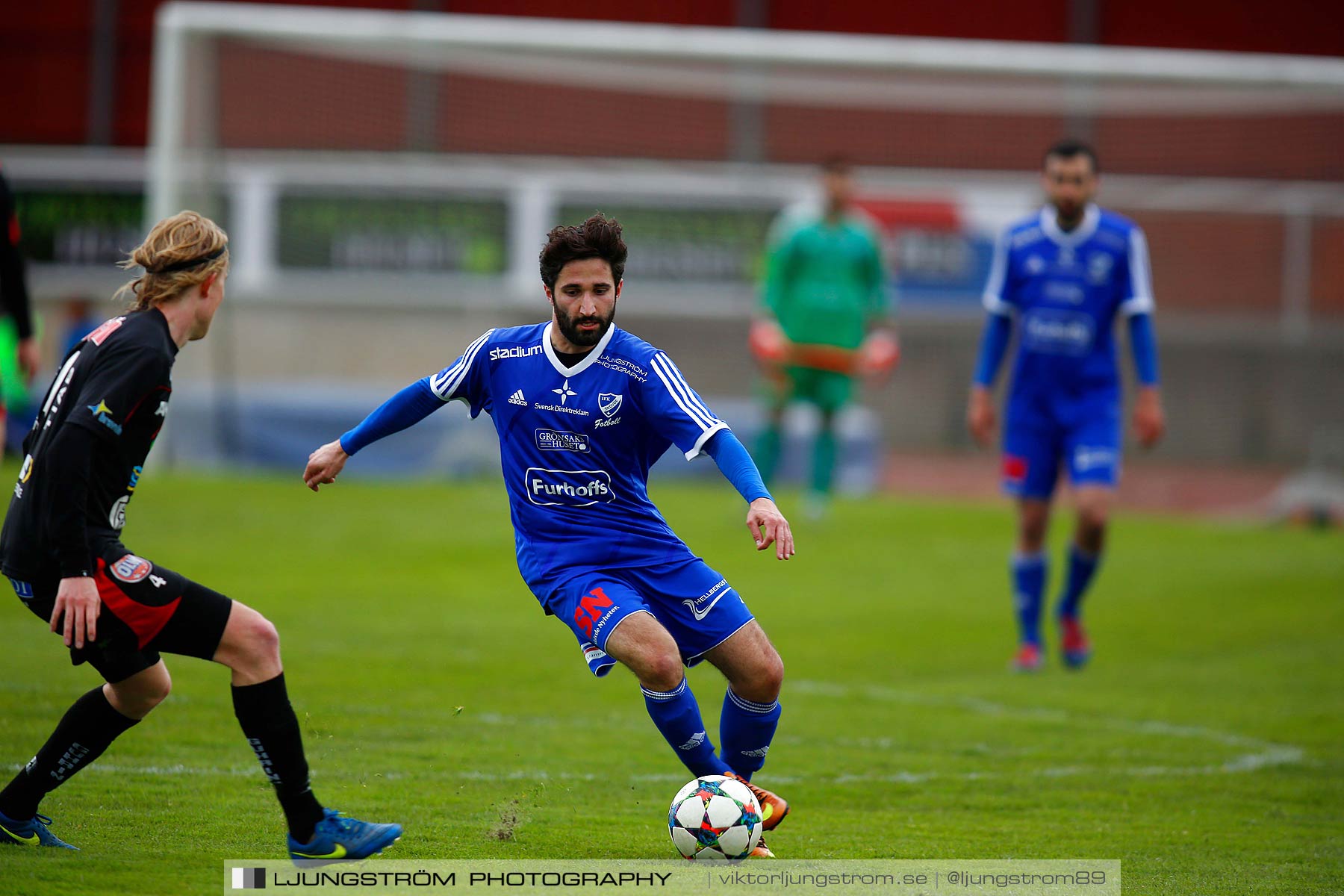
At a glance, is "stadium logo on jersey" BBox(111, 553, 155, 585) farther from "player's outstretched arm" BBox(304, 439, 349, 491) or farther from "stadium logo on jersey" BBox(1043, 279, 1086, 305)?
"stadium logo on jersey" BBox(1043, 279, 1086, 305)

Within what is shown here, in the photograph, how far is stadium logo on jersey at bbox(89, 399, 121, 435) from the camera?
395cm

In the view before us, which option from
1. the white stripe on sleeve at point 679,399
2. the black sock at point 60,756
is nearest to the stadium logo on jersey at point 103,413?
the black sock at point 60,756

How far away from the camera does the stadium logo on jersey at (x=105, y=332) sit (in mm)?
4113

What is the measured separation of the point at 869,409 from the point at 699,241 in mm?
3185

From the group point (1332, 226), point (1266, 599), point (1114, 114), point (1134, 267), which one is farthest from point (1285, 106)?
point (1134, 267)

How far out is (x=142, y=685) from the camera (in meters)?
4.38

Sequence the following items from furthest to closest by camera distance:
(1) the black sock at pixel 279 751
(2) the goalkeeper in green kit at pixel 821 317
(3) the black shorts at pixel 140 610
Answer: (2) the goalkeeper in green kit at pixel 821 317 < (1) the black sock at pixel 279 751 < (3) the black shorts at pixel 140 610

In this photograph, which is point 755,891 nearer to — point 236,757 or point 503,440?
point 503,440

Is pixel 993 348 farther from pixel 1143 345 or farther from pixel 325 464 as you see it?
pixel 325 464

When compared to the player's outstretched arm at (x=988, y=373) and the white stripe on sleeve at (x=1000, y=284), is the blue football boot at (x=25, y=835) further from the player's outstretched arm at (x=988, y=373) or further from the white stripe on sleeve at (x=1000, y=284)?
the white stripe on sleeve at (x=1000, y=284)

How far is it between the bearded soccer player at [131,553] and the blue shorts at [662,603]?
0.84 meters

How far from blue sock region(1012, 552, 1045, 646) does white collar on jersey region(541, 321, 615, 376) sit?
4.32 metres

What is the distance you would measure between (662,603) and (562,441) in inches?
24.0

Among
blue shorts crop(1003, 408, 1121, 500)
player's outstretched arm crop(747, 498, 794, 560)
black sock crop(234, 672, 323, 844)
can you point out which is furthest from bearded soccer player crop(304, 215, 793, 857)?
blue shorts crop(1003, 408, 1121, 500)
